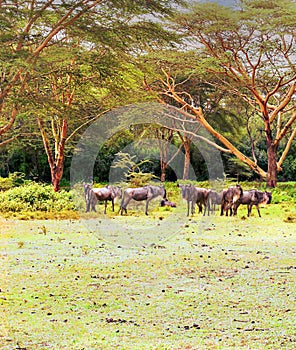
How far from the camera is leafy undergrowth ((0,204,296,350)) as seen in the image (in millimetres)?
4082

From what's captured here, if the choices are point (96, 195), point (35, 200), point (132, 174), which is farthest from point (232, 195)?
point (132, 174)

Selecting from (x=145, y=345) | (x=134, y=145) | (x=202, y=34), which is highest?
(x=202, y=34)

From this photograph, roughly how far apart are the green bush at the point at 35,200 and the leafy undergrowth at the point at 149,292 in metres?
3.16

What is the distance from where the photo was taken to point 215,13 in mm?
15938

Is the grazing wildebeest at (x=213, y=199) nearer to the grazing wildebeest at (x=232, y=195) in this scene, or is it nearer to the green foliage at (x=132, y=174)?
the grazing wildebeest at (x=232, y=195)

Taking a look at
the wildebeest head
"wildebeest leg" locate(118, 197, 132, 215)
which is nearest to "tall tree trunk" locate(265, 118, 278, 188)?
the wildebeest head

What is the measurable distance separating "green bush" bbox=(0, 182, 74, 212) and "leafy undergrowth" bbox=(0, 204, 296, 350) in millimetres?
3164

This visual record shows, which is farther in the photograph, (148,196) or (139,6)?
(148,196)

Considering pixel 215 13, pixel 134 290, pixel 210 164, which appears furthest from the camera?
pixel 210 164

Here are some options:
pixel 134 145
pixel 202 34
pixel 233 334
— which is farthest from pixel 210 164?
pixel 233 334

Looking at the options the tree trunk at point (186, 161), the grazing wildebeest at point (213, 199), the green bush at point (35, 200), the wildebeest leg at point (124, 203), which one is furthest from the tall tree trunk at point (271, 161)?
the green bush at point (35, 200)

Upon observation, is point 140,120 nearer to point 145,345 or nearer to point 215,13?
point 215,13

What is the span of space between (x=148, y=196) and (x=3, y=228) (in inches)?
127

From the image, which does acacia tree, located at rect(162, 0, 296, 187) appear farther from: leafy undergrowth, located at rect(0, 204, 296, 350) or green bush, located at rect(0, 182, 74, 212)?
leafy undergrowth, located at rect(0, 204, 296, 350)
